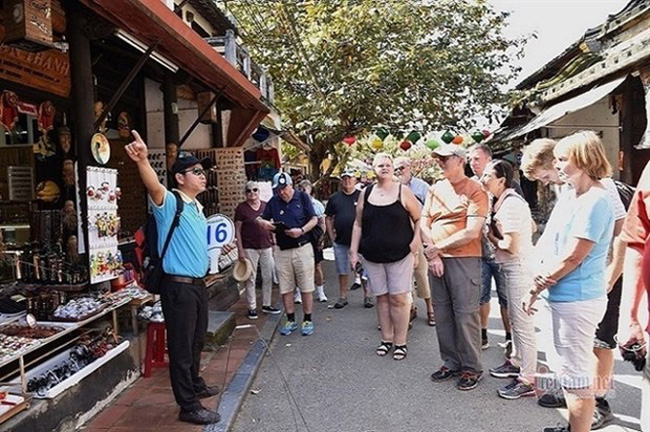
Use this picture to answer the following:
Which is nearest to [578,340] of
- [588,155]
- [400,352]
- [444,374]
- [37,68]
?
[588,155]

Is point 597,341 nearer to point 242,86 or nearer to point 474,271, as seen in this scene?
point 474,271

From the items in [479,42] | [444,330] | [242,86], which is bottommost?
[444,330]

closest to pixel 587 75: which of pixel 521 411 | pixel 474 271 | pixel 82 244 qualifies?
pixel 474 271

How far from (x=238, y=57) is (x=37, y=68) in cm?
403

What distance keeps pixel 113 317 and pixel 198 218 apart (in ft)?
4.56

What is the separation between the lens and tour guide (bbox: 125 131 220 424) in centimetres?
351

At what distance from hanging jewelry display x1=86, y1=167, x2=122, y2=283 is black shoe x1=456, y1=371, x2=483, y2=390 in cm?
313

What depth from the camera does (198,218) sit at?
3.67 meters

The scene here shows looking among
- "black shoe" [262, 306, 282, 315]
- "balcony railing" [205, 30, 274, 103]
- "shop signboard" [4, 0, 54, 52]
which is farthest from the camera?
"balcony railing" [205, 30, 274, 103]

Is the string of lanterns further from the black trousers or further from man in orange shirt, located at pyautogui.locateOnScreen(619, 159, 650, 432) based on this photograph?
man in orange shirt, located at pyautogui.locateOnScreen(619, 159, 650, 432)

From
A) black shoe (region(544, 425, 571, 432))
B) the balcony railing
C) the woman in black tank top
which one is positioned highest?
the balcony railing

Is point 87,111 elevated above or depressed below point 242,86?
below

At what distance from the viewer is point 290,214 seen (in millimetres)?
5930

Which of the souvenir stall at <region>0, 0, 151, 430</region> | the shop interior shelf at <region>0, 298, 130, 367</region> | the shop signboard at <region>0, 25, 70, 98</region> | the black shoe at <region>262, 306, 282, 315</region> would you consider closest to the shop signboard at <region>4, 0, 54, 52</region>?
the souvenir stall at <region>0, 0, 151, 430</region>
